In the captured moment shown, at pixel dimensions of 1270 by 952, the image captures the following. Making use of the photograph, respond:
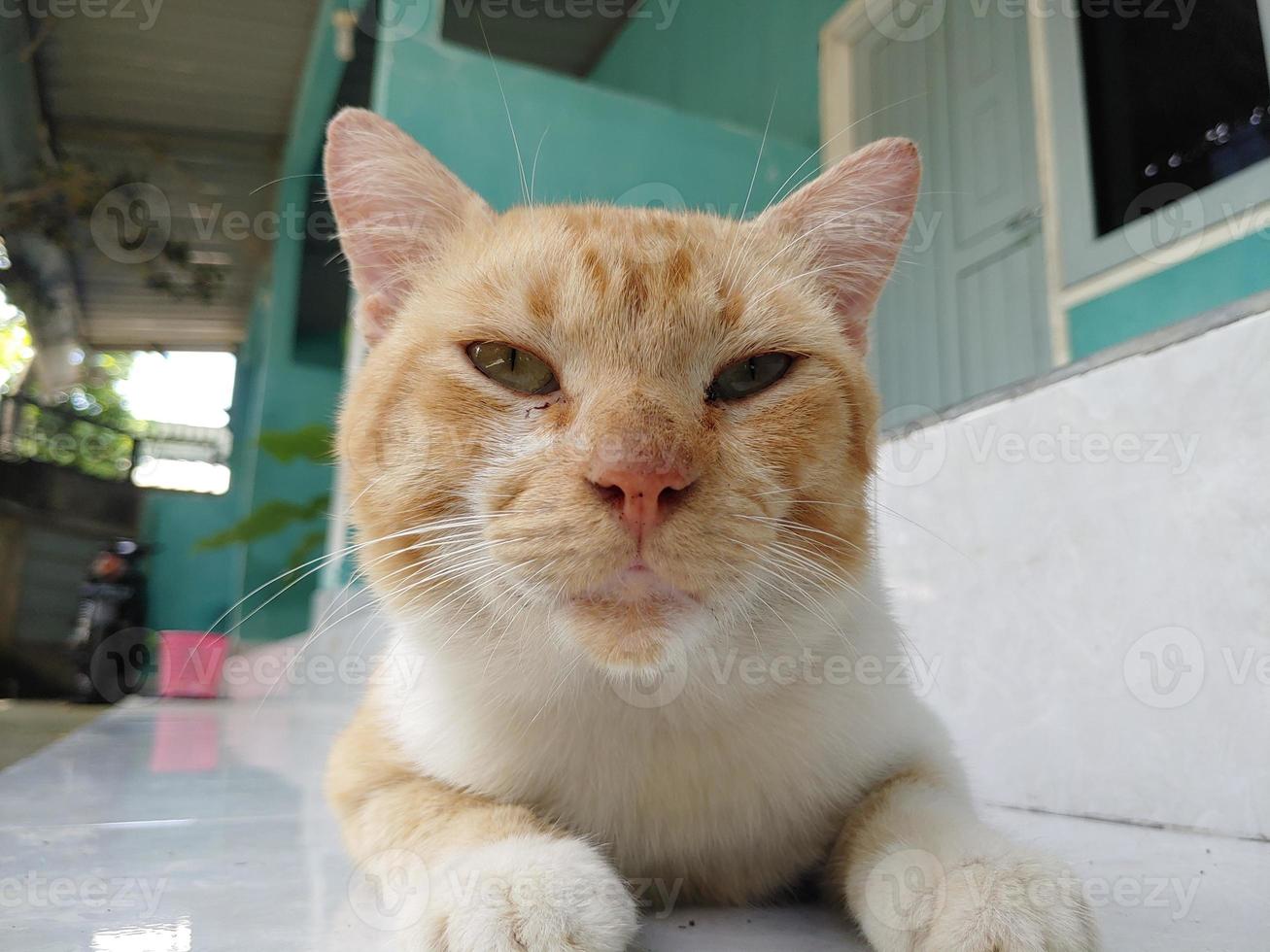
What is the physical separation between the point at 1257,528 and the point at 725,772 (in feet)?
3.31

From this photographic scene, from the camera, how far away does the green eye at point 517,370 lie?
1042mm

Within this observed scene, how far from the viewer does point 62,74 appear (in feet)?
17.2

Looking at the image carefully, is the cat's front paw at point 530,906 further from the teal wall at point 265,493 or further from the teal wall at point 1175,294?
the teal wall at point 265,493

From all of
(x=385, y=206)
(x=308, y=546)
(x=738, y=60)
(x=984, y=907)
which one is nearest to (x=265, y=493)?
(x=308, y=546)

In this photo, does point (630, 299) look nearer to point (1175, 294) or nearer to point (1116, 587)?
point (1116, 587)

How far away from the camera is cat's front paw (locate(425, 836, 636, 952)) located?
72 cm

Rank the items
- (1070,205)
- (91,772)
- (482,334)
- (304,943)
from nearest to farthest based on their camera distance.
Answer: (304,943) → (482,334) → (91,772) → (1070,205)

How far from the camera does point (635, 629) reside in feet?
2.79

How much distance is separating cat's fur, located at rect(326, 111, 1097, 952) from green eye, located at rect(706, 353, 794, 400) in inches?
0.7

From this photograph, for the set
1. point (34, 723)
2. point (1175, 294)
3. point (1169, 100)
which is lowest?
point (34, 723)

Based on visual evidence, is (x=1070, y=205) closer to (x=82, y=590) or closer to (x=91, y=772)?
(x=91, y=772)

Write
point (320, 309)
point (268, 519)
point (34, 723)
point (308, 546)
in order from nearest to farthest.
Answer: point (34, 723), point (268, 519), point (308, 546), point (320, 309)

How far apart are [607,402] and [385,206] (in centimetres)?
65

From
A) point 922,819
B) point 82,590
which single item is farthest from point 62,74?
point 922,819
